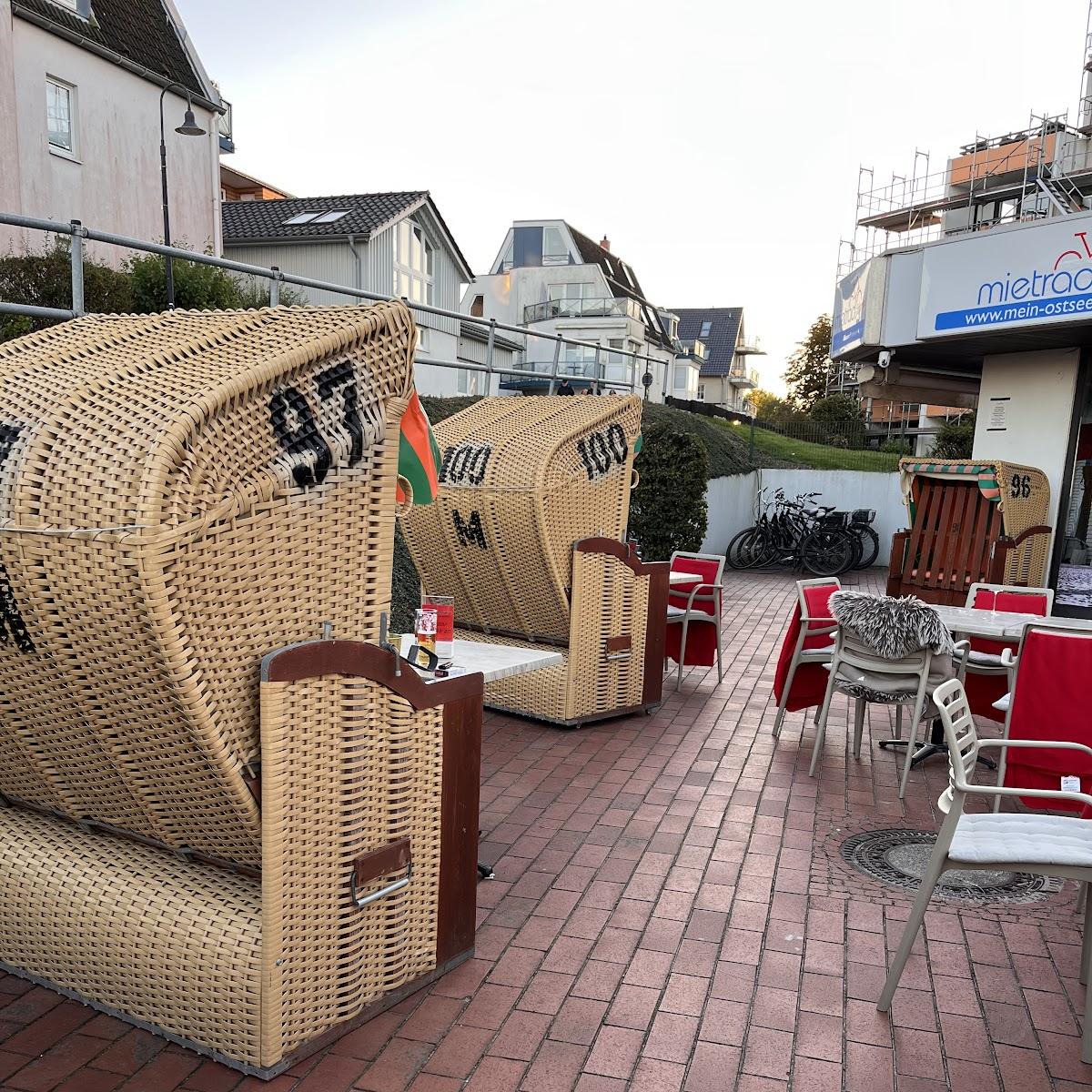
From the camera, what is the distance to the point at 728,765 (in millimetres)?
5152

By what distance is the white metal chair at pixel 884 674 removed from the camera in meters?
4.80

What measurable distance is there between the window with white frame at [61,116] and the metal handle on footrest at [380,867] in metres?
15.7

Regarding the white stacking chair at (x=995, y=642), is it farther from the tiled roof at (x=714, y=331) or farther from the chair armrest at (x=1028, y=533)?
the tiled roof at (x=714, y=331)

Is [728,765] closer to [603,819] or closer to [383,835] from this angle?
[603,819]

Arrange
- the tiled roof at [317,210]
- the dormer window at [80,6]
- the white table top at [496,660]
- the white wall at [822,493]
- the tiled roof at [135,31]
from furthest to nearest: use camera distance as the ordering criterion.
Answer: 1. the tiled roof at [317,210]
2. the white wall at [822,493]
3. the dormer window at [80,6]
4. the tiled roof at [135,31]
5. the white table top at [496,660]

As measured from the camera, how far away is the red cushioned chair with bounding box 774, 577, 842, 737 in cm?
564

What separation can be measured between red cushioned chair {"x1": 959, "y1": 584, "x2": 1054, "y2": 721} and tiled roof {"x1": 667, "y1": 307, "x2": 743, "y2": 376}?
49.5 metres

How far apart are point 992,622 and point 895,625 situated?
3.61 feet

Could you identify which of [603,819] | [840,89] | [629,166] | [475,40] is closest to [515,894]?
[603,819]

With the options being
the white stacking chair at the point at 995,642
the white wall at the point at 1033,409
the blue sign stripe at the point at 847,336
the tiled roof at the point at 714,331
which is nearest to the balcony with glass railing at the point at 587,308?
the blue sign stripe at the point at 847,336

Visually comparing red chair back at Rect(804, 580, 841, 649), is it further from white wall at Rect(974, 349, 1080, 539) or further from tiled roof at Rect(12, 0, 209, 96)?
tiled roof at Rect(12, 0, 209, 96)

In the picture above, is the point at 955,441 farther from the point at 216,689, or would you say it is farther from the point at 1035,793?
the point at 216,689

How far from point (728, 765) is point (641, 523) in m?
5.98

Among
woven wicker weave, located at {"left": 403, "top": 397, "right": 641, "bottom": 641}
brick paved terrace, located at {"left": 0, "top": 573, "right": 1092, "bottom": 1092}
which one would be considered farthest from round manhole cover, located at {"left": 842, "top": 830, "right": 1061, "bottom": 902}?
woven wicker weave, located at {"left": 403, "top": 397, "right": 641, "bottom": 641}
